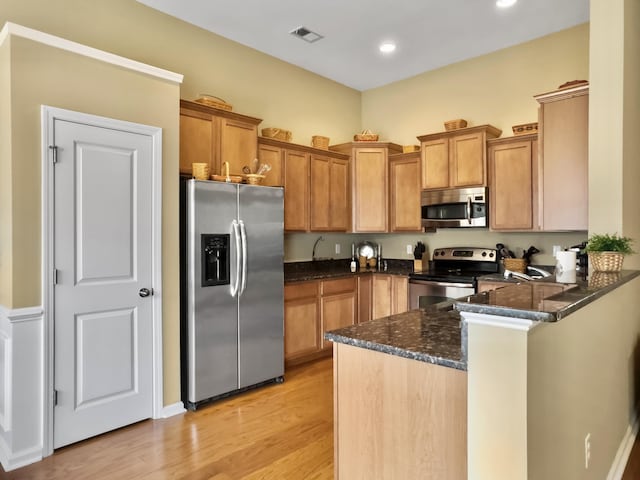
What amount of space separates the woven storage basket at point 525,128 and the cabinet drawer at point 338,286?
89.6 inches

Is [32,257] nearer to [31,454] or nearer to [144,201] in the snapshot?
[144,201]

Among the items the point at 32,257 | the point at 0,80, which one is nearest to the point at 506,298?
the point at 32,257

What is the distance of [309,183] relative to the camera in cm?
473

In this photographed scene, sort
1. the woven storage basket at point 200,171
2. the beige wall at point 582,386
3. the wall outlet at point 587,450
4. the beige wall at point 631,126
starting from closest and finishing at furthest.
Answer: the beige wall at point 582,386 < the wall outlet at point 587,450 < the beige wall at point 631,126 < the woven storage basket at point 200,171

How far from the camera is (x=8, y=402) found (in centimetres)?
249

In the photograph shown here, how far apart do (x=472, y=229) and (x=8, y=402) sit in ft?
14.3

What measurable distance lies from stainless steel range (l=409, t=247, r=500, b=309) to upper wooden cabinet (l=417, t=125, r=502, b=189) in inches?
31.6

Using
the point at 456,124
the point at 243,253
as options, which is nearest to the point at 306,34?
the point at 456,124

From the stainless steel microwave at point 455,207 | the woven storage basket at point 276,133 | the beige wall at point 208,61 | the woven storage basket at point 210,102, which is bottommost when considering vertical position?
the stainless steel microwave at point 455,207

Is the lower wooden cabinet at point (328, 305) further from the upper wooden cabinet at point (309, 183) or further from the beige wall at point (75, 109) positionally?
the beige wall at point (75, 109)

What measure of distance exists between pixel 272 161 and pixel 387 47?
5.57 feet

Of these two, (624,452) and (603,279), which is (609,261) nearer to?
(603,279)

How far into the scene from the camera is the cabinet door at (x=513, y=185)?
4.04m

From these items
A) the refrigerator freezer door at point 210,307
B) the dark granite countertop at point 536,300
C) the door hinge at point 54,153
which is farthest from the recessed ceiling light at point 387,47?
the dark granite countertop at point 536,300
